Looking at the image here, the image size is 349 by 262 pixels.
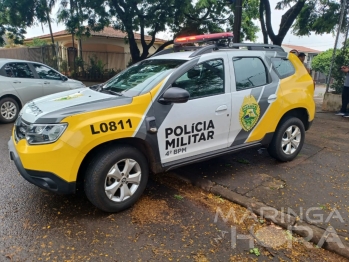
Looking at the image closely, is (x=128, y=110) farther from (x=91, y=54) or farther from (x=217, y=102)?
(x=91, y=54)

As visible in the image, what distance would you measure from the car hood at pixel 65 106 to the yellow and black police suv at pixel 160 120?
0.01m

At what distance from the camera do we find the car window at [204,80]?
11.4 ft

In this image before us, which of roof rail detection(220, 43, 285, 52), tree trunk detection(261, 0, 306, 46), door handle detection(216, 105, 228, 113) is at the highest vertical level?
tree trunk detection(261, 0, 306, 46)

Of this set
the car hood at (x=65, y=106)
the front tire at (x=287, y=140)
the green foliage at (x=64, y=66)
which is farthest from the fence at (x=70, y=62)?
the front tire at (x=287, y=140)

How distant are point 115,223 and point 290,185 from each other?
2326mm

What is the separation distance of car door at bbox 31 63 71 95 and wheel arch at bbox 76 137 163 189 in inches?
209

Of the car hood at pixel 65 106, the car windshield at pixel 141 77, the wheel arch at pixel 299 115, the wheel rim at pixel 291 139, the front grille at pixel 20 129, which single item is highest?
the car windshield at pixel 141 77

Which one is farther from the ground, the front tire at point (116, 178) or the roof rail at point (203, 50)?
the roof rail at point (203, 50)

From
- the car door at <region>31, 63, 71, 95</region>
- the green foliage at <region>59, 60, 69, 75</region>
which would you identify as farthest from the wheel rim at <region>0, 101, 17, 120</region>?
the green foliage at <region>59, 60, 69, 75</region>

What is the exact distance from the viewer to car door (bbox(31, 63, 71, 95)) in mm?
7625

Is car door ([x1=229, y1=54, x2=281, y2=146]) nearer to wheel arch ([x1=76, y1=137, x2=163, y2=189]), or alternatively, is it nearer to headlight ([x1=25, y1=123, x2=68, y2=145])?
wheel arch ([x1=76, y1=137, x2=163, y2=189])

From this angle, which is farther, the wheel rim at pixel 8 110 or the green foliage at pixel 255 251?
the wheel rim at pixel 8 110

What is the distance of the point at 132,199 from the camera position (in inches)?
127

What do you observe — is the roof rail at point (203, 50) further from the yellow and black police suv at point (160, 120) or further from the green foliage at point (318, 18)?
the green foliage at point (318, 18)
